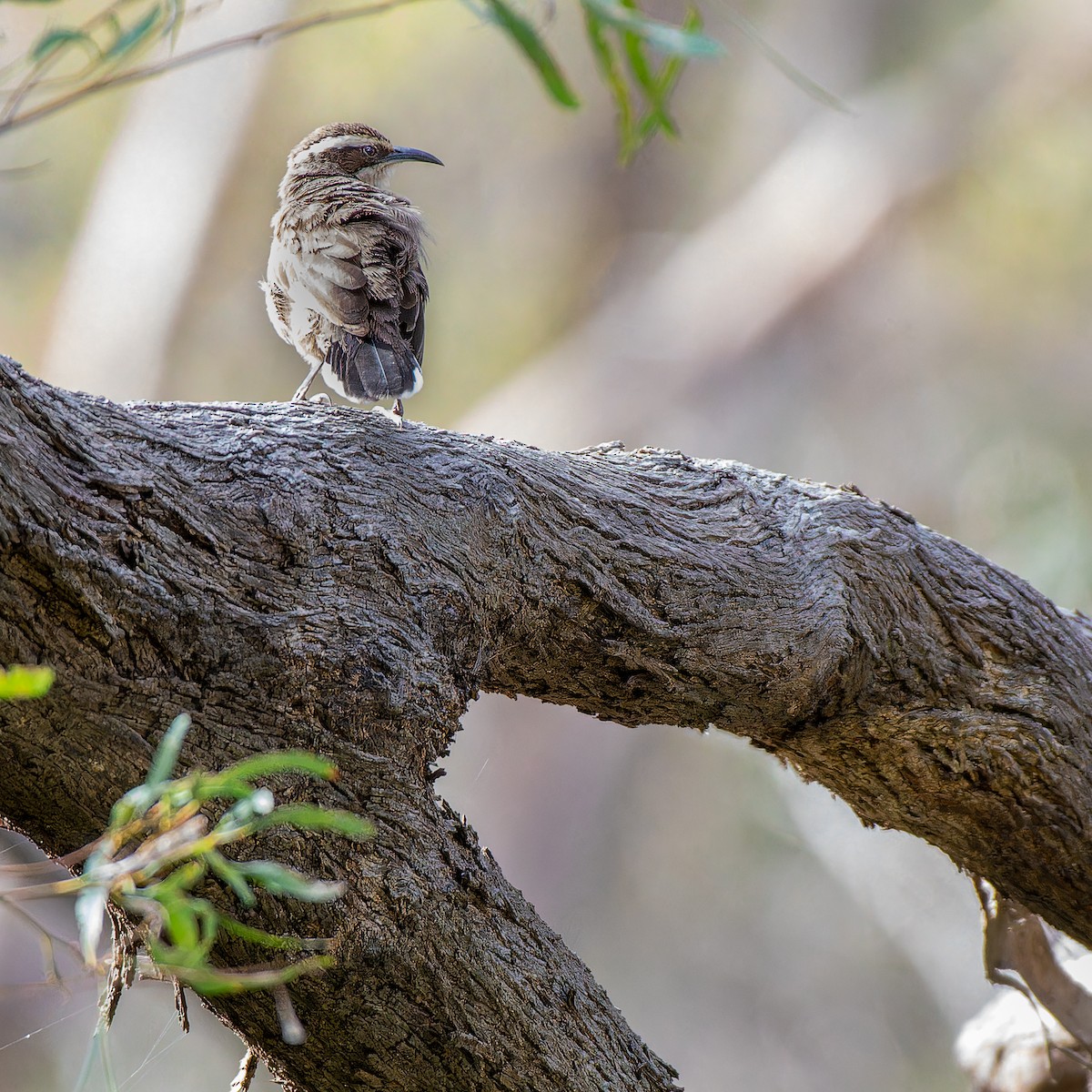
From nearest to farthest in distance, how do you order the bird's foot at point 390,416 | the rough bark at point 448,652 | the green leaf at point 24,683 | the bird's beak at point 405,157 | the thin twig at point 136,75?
1. the green leaf at point 24,683
2. the thin twig at point 136,75
3. the rough bark at point 448,652
4. the bird's foot at point 390,416
5. the bird's beak at point 405,157

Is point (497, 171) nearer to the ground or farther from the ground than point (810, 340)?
farther from the ground

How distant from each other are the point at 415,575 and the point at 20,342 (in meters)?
6.71

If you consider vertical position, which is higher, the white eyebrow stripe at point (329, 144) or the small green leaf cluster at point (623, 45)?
the white eyebrow stripe at point (329, 144)

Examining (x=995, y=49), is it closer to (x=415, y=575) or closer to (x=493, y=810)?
(x=493, y=810)

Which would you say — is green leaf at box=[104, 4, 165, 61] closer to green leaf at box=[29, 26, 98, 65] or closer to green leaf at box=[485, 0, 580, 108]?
green leaf at box=[29, 26, 98, 65]

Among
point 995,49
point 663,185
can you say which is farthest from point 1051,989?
point 663,185

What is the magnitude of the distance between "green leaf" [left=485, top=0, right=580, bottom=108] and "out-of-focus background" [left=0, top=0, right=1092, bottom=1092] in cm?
441

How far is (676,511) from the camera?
71.9 inches

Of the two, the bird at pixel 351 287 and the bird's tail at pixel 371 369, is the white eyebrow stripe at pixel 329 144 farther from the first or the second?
the bird's tail at pixel 371 369

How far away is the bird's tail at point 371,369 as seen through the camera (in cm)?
174

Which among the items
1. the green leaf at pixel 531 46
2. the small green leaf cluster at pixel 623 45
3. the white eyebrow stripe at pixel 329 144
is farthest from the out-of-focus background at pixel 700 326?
the green leaf at pixel 531 46

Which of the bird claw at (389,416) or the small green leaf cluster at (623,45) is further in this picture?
the bird claw at (389,416)

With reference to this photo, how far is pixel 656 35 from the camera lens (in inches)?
34.9

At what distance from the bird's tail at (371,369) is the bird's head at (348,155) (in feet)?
2.24
